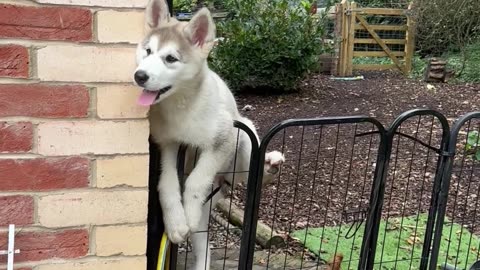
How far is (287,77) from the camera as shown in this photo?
31.8 feet

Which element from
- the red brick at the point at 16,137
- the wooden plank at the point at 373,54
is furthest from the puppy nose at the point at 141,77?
the wooden plank at the point at 373,54

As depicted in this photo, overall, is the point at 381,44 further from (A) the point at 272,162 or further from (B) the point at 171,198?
(B) the point at 171,198

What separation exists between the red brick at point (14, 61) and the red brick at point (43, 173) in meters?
0.28

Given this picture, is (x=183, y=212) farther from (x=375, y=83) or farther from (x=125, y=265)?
(x=375, y=83)

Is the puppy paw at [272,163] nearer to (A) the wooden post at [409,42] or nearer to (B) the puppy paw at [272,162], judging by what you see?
(B) the puppy paw at [272,162]

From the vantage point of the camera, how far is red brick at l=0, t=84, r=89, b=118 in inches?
76.6

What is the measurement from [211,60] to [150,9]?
24.1 ft

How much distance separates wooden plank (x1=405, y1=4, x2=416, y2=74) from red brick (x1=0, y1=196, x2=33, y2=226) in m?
12.5

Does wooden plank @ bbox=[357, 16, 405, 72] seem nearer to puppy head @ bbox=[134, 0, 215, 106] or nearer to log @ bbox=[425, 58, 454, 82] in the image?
log @ bbox=[425, 58, 454, 82]

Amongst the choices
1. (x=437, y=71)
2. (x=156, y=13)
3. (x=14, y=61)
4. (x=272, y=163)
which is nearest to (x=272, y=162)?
(x=272, y=163)

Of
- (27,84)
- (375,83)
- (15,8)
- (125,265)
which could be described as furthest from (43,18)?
(375,83)

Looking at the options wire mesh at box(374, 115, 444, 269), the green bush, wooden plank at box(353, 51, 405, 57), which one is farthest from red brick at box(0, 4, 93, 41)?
wooden plank at box(353, 51, 405, 57)

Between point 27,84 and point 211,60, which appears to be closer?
point 27,84

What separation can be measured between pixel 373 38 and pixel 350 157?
8818mm
